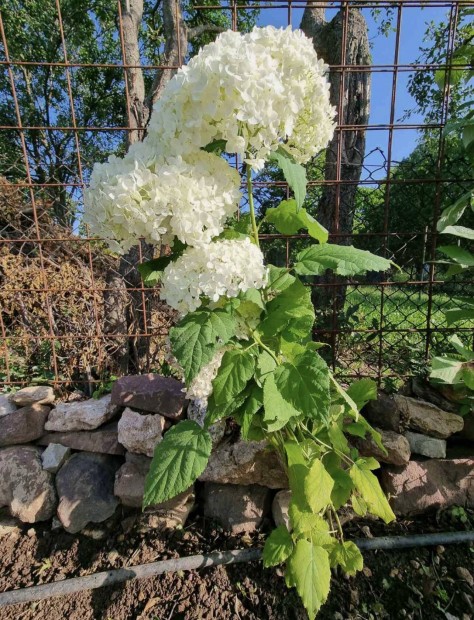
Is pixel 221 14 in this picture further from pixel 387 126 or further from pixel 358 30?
pixel 387 126

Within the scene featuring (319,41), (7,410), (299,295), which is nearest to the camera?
(299,295)

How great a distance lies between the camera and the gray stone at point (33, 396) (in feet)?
7.30

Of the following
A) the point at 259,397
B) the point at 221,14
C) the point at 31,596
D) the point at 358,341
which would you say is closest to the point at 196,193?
the point at 259,397

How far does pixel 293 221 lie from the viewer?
121 cm

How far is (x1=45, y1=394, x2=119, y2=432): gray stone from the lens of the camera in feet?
7.08

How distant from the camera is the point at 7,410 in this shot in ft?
7.38

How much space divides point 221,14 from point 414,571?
517 inches

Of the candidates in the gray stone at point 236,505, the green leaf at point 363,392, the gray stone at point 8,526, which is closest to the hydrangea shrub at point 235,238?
the green leaf at point 363,392

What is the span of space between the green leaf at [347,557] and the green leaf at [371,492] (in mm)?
176

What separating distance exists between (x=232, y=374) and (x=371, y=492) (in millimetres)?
782

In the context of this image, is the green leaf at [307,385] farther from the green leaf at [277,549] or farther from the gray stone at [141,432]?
the gray stone at [141,432]

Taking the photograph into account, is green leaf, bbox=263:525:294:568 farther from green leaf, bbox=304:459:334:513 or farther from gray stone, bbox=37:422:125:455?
gray stone, bbox=37:422:125:455

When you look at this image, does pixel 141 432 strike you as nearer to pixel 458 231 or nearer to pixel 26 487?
pixel 26 487

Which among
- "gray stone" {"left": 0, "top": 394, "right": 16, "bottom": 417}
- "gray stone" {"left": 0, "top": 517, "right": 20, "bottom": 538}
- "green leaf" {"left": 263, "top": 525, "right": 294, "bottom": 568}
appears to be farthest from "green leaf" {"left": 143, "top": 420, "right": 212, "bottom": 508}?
"gray stone" {"left": 0, "top": 394, "right": 16, "bottom": 417}
